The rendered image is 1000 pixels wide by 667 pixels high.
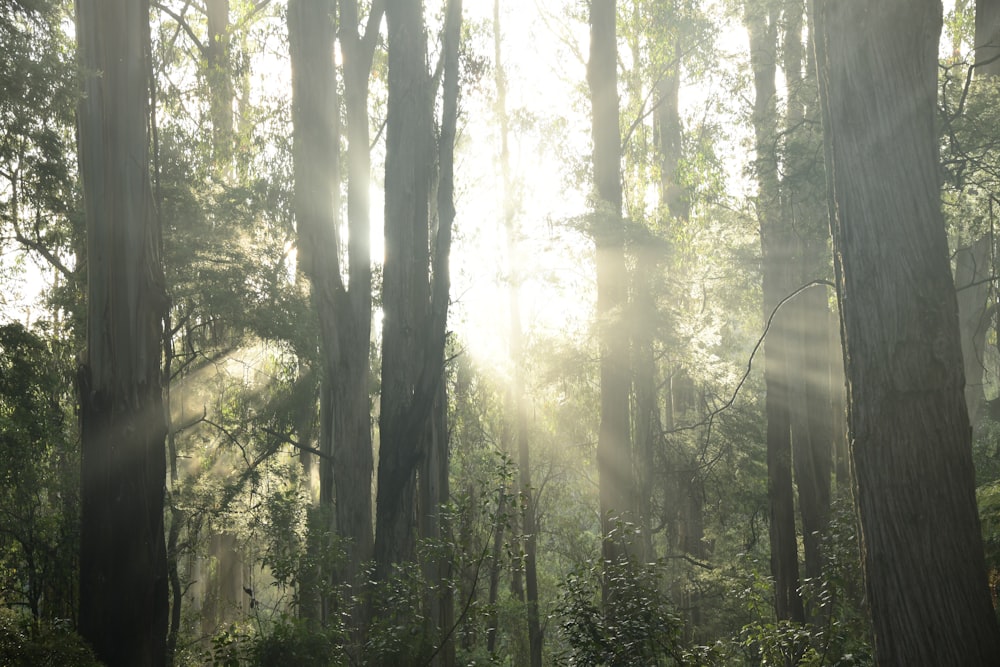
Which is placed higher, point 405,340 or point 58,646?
point 405,340

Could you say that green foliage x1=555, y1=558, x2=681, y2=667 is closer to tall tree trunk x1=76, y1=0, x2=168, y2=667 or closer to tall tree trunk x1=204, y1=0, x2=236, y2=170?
tall tree trunk x1=76, y1=0, x2=168, y2=667

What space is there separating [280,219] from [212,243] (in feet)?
7.06

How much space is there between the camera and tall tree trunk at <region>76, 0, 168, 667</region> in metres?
6.31

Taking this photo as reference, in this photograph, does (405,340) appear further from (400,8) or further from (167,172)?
(167,172)

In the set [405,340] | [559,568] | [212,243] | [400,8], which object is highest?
[400,8]

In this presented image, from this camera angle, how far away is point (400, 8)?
909 cm

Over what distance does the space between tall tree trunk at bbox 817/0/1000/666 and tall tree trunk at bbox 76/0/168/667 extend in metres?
5.08

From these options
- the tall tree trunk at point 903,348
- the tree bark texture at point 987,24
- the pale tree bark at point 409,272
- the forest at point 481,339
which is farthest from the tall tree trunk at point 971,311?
the tall tree trunk at point 903,348

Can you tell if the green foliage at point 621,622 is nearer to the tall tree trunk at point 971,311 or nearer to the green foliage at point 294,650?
the green foliage at point 294,650

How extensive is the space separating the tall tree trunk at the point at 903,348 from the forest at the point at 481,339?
2cm

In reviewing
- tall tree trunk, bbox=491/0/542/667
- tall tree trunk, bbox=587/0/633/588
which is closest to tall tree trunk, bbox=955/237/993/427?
Answer: tall tree trunk, bbox=587/0/633/588

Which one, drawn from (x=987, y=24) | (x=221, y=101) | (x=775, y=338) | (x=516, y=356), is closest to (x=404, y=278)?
(x=775, y=338)

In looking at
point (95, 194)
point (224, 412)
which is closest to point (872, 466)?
point (95, 194)

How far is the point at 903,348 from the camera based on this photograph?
172 inches
